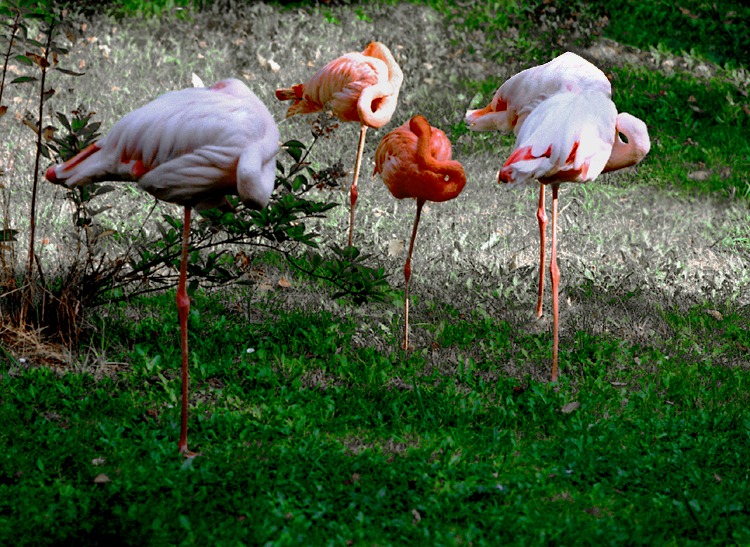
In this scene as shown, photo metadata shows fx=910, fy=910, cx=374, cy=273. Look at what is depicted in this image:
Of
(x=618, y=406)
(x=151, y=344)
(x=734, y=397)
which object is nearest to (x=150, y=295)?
(x=151, y=344)

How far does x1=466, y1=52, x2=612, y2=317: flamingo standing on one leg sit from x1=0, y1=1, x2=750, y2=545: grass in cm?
72

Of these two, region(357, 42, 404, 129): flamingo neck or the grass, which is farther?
region(357, 42, 404, 129): flamingo neck

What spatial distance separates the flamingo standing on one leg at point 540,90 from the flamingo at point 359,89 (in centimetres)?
53

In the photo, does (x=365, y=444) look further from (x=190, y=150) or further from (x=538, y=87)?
(x=538, y=87)

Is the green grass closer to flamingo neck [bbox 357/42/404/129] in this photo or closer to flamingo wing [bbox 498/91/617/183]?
flamingo wing [bbox 498/91/617/183]

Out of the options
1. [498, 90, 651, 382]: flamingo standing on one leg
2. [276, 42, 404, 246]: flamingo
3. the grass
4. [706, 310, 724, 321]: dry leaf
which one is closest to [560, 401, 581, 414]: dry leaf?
the grass

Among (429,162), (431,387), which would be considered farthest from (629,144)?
(431,387)

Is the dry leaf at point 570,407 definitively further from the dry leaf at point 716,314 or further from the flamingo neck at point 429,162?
the dry leaf at point 716,314

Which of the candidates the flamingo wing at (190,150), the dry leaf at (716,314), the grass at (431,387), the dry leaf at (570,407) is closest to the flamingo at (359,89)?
the grass at (431,387)

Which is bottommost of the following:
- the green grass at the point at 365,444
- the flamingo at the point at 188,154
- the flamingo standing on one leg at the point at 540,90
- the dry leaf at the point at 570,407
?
the green grass at the point at 365,444

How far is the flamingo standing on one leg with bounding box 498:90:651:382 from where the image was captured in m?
3.78

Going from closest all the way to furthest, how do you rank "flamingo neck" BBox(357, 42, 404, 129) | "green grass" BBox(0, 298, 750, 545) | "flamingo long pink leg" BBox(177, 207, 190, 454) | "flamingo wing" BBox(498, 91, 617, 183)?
1. "green grass" BBox(0, 298, 750, 545)
2. "flamingo long pink leg" BBox(177, 207, 190, 454)
3. "flamingo wing" BBox(498, 91, 617, 183)
4. "flamingo neck" BBox(357, 42, 404, 129)

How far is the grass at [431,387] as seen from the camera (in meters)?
3.10

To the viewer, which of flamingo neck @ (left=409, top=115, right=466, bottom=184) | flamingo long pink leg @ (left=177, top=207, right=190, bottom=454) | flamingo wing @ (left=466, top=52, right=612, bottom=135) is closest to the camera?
flamingo long pink leg @ (left=177, top=207, right=190, bottom=454)
